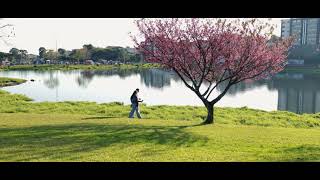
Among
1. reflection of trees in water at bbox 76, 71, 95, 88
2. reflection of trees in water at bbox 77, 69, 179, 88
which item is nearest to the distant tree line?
reflection of trees in water at bbox 77, 69, 179, 88

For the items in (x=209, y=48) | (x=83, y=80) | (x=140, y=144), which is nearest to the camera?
(x=140, y=144)

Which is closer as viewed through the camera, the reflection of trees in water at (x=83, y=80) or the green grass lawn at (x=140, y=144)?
the green grass lawn at (x=140, y=144)

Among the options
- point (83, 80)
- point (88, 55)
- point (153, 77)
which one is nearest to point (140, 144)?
point (83, 80)

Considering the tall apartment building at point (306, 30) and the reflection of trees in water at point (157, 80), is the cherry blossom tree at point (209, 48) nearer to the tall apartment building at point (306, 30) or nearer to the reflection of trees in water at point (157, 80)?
the reflection of trees in water at point (157, 80)

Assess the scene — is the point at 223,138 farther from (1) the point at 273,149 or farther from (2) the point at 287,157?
(2) the point at 287,157

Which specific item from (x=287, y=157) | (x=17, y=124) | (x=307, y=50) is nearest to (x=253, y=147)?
(x=287, y=157)

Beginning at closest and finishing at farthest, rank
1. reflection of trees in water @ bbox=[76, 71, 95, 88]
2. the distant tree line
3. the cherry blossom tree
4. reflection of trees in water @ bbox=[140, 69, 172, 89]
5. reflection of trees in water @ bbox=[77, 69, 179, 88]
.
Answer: the cherry blossom tree
reflection of trees in water @ bbox=[140, 69, 172, 89]
reflection of trees in water @ bbox=[76, 71, 95, 88]
reflection of trees in water @ bbox=[77, 69, 179, 88]
the distant tree line

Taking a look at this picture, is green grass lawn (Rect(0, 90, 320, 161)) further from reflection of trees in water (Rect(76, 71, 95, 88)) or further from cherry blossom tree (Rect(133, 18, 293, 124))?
reflection of trees in water (Rect(76, 71, 95, 88))

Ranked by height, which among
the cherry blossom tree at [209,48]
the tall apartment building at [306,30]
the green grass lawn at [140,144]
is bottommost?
the green grass lawn at [140,144]

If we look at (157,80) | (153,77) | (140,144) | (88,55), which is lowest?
(140,144)

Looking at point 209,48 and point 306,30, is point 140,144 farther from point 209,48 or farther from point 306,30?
point 306,30

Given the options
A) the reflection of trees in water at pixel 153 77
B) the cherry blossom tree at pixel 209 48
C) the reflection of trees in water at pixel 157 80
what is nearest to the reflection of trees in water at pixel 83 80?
the reflection of trees in water at pixel 153 77

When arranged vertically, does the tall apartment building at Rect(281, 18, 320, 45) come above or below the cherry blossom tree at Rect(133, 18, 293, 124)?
above

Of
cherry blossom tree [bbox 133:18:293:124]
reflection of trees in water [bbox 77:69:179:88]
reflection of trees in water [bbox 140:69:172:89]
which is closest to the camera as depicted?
cherry blossom tree [bbox 133:18:293:124]
